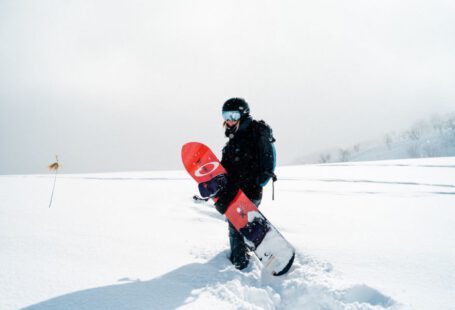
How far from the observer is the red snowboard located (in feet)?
11.5

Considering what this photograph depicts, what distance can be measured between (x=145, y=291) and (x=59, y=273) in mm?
1038

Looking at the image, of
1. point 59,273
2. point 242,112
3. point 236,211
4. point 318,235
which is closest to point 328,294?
point 236,211

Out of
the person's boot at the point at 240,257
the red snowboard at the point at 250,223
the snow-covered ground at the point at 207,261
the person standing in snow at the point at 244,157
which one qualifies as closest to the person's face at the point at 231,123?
the person standing in snow at the point at 244,157

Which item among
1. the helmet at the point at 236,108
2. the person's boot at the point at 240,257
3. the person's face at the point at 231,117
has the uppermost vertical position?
the helmet at the point at 236,108

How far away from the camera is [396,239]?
13.9ft

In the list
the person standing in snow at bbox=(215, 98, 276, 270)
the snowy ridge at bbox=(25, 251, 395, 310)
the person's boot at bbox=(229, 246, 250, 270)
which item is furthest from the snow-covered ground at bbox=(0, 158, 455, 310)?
the person standing in snow at bbox=(215, 98, 276, 270)

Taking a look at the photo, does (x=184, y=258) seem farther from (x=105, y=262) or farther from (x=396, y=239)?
(x=396, y=239)

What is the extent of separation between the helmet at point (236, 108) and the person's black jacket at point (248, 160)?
0.11 meters

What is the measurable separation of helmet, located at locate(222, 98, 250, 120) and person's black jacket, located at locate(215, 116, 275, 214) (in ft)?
0.34

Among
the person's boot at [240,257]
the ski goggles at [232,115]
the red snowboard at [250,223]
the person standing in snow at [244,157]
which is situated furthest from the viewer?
the ski goggles at [232,115]

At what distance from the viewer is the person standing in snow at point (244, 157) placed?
12.7 feet

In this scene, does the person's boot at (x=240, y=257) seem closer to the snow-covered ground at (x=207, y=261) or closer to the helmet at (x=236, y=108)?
the snow-covered ground at (x=207, y=261)

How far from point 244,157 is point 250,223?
91 centimetres

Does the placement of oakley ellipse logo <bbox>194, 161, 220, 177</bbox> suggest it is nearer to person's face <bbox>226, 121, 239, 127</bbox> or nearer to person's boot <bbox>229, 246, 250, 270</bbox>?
person's face <bbox>226, 121, 239, 127</bbox>
